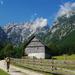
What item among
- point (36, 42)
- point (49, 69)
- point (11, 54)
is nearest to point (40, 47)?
point (36, 42)

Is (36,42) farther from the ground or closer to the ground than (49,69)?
farther from the ground

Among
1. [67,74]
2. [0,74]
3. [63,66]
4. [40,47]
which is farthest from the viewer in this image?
[40,47]

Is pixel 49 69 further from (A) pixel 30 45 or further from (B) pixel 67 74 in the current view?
(A) pixel 30 45

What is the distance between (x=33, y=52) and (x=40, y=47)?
4097mm

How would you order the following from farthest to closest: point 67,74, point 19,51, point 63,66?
point 19,51
point 63,66
point 67,74

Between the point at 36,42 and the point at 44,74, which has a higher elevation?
the point at 36,42

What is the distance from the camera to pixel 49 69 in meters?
40.0

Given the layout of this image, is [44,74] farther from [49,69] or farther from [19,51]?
[19,51]

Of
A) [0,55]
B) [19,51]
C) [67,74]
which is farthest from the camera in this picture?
[19,51]

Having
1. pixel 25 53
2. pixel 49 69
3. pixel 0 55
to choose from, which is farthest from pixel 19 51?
pixel 49 69

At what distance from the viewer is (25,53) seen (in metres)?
150

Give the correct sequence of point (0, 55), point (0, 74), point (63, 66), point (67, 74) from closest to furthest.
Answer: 1. point (67, 74)
2. point (0, 74)
3. point (63, 66)
4. point (0, 55)

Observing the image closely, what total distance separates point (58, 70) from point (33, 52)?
359ft

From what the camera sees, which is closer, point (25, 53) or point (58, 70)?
point (58, 70)
